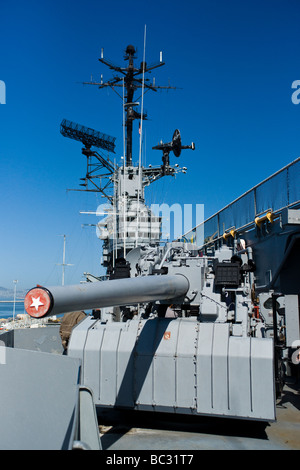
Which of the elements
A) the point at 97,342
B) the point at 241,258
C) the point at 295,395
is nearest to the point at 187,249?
the point at 241,258

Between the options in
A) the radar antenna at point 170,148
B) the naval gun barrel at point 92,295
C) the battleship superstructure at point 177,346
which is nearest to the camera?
the naval gun barrel at point 92,295

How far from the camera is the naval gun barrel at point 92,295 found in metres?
2.70

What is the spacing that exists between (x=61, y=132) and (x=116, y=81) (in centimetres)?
365

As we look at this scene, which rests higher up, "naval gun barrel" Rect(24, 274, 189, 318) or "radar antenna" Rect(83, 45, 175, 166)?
"radar antenna" Rect(83, 45, 175, 166)

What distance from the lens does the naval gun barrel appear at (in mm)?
2701

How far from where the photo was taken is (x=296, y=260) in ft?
32.1

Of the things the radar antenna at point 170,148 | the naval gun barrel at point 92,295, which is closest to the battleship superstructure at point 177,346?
the naval gun barrel at point 92,295

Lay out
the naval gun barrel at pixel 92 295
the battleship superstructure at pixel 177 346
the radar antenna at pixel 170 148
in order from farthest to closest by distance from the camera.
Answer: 1. the radar antenna at pixel 170 148
2. the battleship superstructure at pixel 177 346
3. the naval gun barrel at pixel 92 295

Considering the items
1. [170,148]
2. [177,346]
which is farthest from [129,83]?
[177,346]

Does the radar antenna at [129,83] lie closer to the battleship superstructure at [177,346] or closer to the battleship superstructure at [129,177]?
the battleship superstructure at [129,177]

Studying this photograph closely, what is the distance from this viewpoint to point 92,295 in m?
3.20

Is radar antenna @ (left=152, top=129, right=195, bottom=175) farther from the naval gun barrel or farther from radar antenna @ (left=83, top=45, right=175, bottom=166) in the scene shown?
the naval gun barrel

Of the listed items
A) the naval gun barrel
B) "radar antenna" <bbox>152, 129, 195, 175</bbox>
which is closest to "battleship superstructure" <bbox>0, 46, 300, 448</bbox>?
the naval gun barrel

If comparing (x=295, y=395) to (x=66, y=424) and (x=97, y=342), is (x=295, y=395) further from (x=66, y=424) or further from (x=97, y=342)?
(x=66, y=424)
